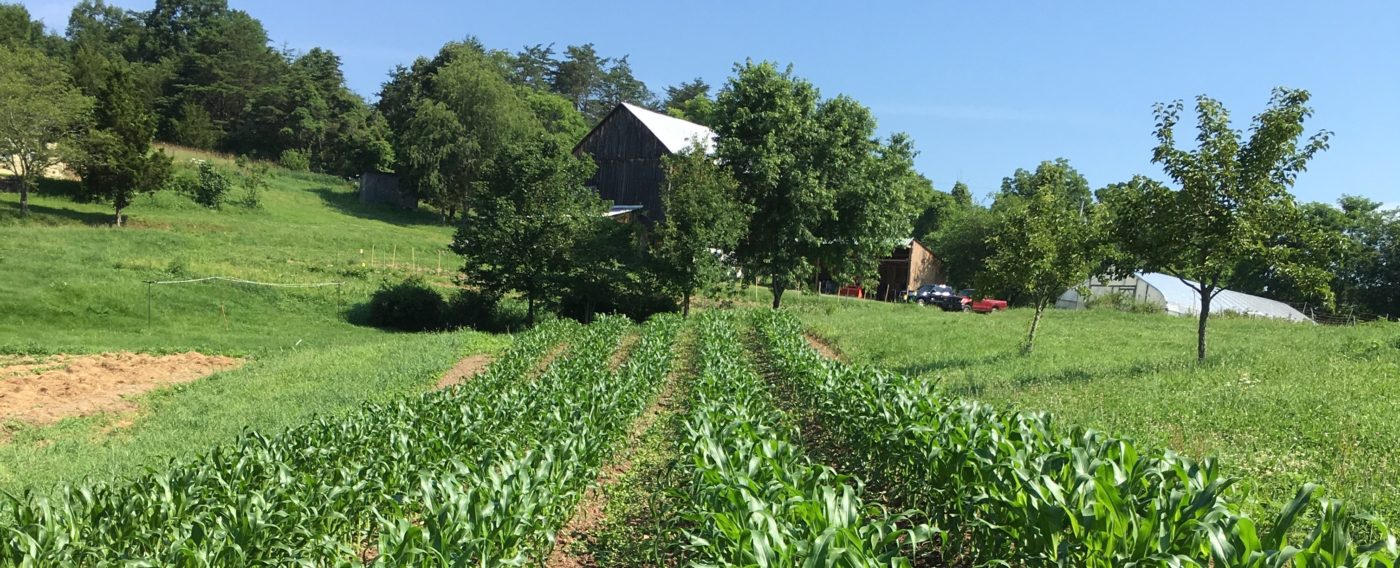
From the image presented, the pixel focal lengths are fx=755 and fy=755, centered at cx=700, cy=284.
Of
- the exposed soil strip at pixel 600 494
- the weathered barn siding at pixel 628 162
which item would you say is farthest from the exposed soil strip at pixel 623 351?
the weathered barn siding at pixel 628 162

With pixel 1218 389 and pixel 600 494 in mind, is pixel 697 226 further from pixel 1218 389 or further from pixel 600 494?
pixel 600 494

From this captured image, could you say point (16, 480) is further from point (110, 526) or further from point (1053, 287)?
point (1053, 287)

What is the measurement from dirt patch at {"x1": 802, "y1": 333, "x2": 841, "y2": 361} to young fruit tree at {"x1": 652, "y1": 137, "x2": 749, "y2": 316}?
5.73m

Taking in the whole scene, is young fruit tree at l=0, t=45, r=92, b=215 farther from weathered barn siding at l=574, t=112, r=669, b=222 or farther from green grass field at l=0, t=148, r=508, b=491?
weathered barn siding at l=574, t=112, r=669, b=222

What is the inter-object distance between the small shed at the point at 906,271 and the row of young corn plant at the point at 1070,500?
44198mm

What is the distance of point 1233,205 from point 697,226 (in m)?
16.9

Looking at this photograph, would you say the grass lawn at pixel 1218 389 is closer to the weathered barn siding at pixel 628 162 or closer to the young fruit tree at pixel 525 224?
the young fruit tree at pixel 525 224

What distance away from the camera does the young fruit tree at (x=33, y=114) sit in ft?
105

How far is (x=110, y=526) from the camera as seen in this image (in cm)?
518

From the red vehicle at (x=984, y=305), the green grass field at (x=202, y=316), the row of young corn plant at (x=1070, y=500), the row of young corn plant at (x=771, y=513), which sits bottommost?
the green grass field at (x=202, y=316)

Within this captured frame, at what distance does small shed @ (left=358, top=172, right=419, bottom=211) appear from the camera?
56.2 metres

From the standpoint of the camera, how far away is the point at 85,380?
14547 mm

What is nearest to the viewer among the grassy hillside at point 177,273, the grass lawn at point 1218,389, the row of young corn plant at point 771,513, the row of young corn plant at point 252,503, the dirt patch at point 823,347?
the row of young corn plant at point 771,513

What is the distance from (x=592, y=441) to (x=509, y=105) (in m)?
51.9
